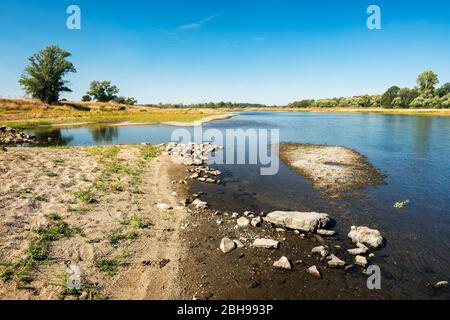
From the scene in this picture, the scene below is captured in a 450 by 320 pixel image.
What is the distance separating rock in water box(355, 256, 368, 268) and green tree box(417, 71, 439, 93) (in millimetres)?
160607

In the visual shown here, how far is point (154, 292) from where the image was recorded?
770 centimetres

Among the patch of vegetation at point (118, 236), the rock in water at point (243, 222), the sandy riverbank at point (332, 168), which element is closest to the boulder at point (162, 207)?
the patch of vegetation at point (118, 236)

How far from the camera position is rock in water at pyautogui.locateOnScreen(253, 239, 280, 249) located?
1009cm

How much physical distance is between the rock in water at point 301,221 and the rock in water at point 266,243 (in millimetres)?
1559

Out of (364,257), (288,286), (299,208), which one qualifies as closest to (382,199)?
(299,208)

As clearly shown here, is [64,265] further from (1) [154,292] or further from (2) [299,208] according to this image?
(2) [299,208]

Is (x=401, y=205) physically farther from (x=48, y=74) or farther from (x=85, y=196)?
(x=48, y=74)

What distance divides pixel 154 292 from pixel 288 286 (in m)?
4.04

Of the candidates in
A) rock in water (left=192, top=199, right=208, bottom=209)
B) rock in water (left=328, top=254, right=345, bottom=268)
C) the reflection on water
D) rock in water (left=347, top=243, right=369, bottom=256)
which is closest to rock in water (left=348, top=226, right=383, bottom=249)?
rock in water (left=347, top=243, right=369, bottom=256)

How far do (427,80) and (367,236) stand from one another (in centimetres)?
16587

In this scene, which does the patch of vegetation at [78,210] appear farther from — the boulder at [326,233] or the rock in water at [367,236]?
the rock in water at [367,236]

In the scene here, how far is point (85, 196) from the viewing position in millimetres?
12984
